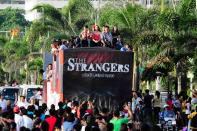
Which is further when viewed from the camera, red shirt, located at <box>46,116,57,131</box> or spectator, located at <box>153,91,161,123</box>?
spectator, located at <box>153,91,161,123</box>

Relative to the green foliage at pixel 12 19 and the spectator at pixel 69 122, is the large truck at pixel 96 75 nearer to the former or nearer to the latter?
the spectator at pixel 69 122

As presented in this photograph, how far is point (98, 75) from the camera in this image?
2586 centimetres

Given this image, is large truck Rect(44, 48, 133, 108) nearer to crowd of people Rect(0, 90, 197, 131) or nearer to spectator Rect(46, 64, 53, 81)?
crowd of people Rect(0, 90, 197, 131)

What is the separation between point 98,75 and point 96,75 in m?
0.06

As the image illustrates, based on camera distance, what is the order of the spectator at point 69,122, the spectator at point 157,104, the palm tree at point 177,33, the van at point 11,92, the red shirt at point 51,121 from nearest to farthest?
the spectator at point 69,122 → the red shirt at point 51,121 → the spectator at point 157,104 → the palm tree at point 177,33 → the van at point 11,92

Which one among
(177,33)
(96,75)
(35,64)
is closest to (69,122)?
(96,75)

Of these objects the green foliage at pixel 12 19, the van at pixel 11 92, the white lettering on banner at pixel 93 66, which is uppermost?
the green foliage at pixel 12 19

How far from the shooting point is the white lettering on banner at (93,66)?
25609mm

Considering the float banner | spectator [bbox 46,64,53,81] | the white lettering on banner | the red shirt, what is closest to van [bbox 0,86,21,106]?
spectator [bbox 46,64,53,81]

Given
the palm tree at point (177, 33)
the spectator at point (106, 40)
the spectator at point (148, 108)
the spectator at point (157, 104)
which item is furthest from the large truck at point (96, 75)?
the palm tree at point (177, 33)

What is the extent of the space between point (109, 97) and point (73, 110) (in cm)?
A: 285

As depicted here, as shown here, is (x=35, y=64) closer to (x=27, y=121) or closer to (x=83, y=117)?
(x=83, y=117)

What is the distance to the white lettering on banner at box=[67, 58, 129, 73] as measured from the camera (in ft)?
84.0

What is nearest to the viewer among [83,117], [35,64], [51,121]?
[51,121]
